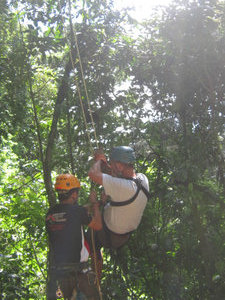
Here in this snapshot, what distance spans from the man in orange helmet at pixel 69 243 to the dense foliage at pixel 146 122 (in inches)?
47.0

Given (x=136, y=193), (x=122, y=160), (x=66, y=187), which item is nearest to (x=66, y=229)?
(x=66, y=187)

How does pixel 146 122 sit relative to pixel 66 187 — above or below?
above

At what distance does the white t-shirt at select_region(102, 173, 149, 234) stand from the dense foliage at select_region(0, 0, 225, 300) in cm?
97

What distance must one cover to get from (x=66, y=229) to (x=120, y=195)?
0.55 m

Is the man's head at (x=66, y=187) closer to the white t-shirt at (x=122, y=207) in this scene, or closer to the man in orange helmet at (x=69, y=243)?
the man in orange helmet at (x=69, y=243)

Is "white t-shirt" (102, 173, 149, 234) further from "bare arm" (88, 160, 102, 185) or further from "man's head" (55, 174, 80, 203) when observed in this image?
"man's head" (55, 174, 80, 203)

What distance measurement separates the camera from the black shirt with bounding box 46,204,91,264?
9.22ft

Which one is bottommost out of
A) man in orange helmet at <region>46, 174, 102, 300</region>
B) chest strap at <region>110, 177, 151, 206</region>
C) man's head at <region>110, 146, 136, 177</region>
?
man in orange helmet at <region>46, 174, 102, 300</region>

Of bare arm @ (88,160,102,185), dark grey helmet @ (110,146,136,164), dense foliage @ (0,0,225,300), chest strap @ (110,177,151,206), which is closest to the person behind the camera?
bare arm @ (88,160,102,185)

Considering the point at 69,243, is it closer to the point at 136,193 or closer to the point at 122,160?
the point at 136,193

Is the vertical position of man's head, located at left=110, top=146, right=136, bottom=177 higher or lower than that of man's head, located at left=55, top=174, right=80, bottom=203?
higher

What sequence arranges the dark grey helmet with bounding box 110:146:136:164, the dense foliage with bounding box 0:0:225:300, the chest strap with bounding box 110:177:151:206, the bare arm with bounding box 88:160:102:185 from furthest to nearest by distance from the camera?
the dense foliage with bounding box 0:0:225:300, the dark grey helmet with bounding box 110:146:136:164, the chest strap with bounding box 110:177:151:206, the bare arm with bounding box 88:160:102:185

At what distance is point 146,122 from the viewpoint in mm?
4266

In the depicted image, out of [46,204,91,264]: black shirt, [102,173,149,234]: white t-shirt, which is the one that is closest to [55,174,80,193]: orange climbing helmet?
[46,204,91,264]: black shirt
